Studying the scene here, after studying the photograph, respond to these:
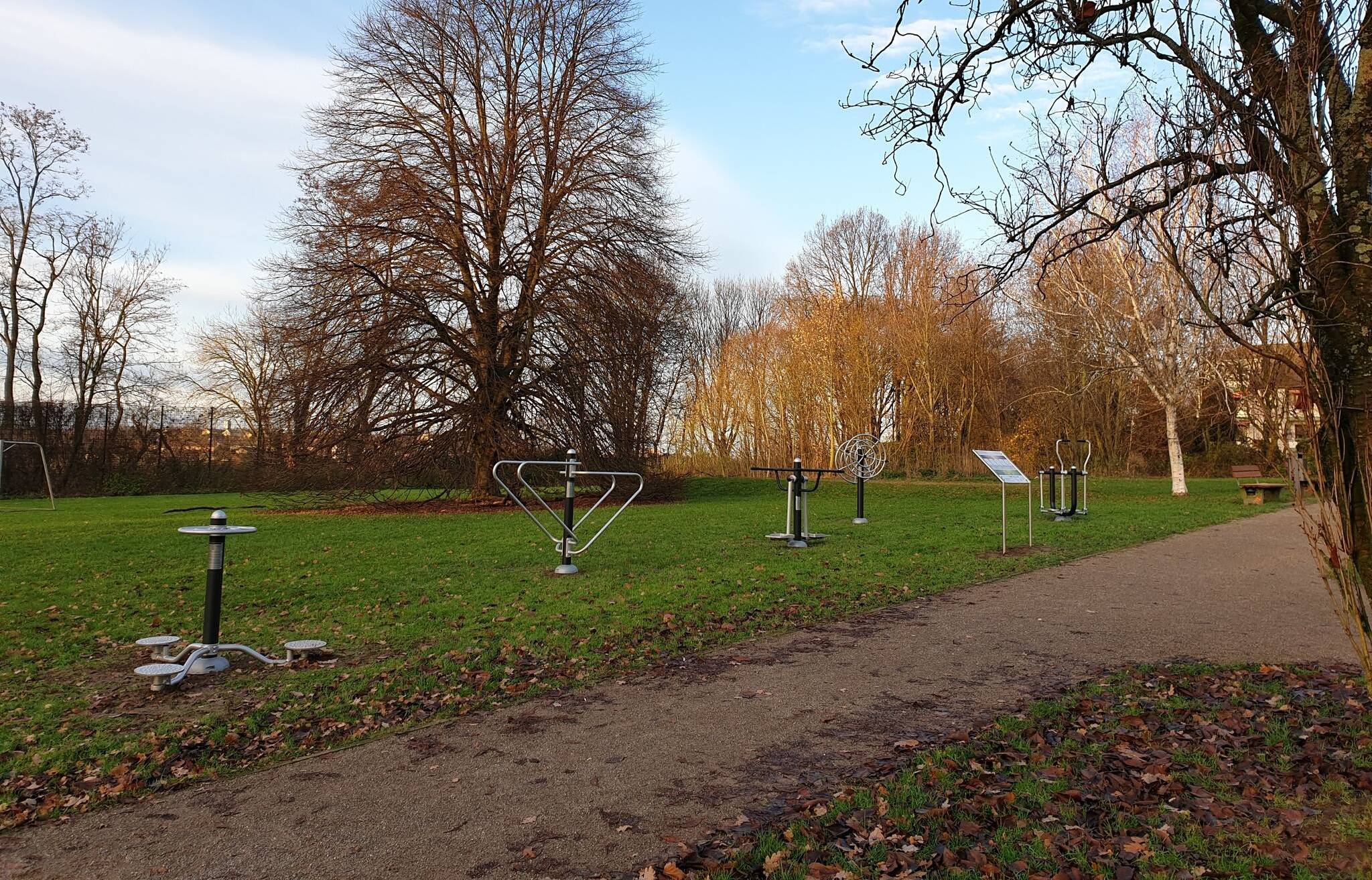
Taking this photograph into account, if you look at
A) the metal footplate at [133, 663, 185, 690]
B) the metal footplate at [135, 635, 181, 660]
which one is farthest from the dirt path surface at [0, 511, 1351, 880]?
the metal footplate at [135, 635, 181, 660]

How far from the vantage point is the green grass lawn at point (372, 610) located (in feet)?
13.7

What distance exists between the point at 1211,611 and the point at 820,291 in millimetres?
28047

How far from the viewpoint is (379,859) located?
113 inches

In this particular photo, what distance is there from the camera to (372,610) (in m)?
7.51

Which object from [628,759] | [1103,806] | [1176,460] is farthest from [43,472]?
[1176,460]

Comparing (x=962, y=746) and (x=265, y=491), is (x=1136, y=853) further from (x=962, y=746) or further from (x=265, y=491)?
(x=265, y=491)

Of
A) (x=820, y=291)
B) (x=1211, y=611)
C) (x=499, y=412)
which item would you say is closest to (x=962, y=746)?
(x=1211, y=611)

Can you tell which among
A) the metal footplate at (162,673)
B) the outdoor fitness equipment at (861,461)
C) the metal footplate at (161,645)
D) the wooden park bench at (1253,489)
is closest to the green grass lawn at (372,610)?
the metal footplate at (162,673)

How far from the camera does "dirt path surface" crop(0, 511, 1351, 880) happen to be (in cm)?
291

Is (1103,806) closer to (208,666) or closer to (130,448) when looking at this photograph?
(208,666)

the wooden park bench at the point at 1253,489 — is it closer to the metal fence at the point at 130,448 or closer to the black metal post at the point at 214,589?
the black metal post at the point at 214,589

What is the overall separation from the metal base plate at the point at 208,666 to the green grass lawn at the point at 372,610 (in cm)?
14

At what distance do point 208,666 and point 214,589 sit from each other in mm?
480

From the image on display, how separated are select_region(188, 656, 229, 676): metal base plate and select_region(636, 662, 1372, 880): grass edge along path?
3862mm
